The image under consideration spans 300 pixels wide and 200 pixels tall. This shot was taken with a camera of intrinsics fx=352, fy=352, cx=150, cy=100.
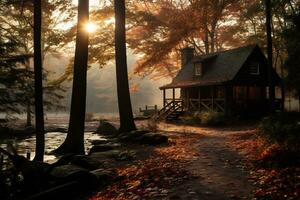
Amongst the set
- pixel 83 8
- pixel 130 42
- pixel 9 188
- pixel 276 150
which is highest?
pixel 130 42

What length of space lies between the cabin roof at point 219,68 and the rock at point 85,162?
1921 centimetres

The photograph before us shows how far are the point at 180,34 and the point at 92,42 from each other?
884 cm

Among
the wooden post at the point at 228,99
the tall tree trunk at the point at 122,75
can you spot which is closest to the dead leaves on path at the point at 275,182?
the tall tree trunk at the point at 122,75

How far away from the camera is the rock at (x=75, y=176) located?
31.2 ft

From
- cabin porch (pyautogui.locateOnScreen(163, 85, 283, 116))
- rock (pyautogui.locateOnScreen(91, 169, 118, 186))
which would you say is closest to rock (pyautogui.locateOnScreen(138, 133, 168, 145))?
rock (pyautogui.locateOnScreen(91, 169, 118, 186))

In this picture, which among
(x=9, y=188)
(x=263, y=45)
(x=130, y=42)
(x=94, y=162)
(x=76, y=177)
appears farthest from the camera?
(x=263, y=45)

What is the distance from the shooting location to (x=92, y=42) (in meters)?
33.3

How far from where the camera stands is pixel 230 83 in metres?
28.9

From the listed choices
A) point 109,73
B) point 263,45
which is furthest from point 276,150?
point 109,73

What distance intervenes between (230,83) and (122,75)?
11.9 metres

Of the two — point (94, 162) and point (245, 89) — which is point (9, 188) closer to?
point (94, 162)

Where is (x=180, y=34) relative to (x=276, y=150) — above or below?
above

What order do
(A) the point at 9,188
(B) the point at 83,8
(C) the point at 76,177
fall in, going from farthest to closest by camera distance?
(B) the point at 83,8
(C) the point at 76,177
(A) the point at 9,188

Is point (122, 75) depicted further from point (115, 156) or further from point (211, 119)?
point (211, 119)
